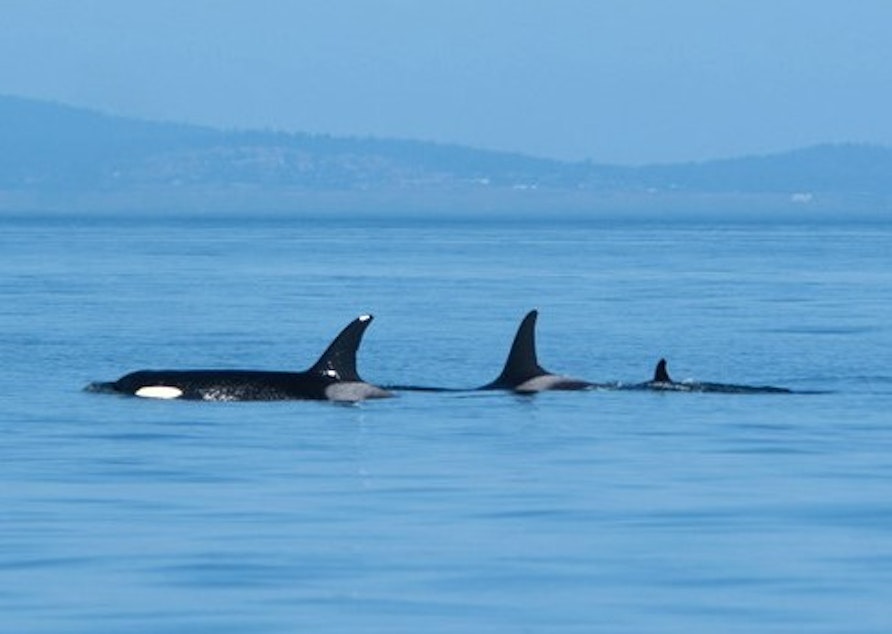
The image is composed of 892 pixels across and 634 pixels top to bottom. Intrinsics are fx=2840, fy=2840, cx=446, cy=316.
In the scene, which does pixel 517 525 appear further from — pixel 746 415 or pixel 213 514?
pixel 746 415

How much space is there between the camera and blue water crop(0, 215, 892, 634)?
11297mm

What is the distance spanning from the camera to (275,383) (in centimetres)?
2156

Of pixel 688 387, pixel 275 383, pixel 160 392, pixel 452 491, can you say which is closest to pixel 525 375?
pixel 688 387

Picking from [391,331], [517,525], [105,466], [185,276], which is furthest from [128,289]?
[517,525]

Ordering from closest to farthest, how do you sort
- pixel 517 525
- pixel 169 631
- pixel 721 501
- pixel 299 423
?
pixel 169 631 → pixel 517 525 → pixel 721 501 → pixel 299 423

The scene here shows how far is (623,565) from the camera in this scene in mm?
12305

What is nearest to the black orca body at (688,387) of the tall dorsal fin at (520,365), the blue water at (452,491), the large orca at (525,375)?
the blue water at (452,491)

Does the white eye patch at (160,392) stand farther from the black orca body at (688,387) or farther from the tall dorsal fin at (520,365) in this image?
the black orca body at (688,387)

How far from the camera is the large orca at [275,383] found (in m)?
21.4

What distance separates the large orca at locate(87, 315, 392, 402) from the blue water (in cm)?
29

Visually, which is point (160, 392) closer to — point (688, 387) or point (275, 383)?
point (275, 383)

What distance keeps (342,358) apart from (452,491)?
21.1 feet

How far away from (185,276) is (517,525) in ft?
157

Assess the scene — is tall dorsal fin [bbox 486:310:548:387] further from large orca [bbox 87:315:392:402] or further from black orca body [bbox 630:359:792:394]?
large orca [bbox 87:315:392:402]
